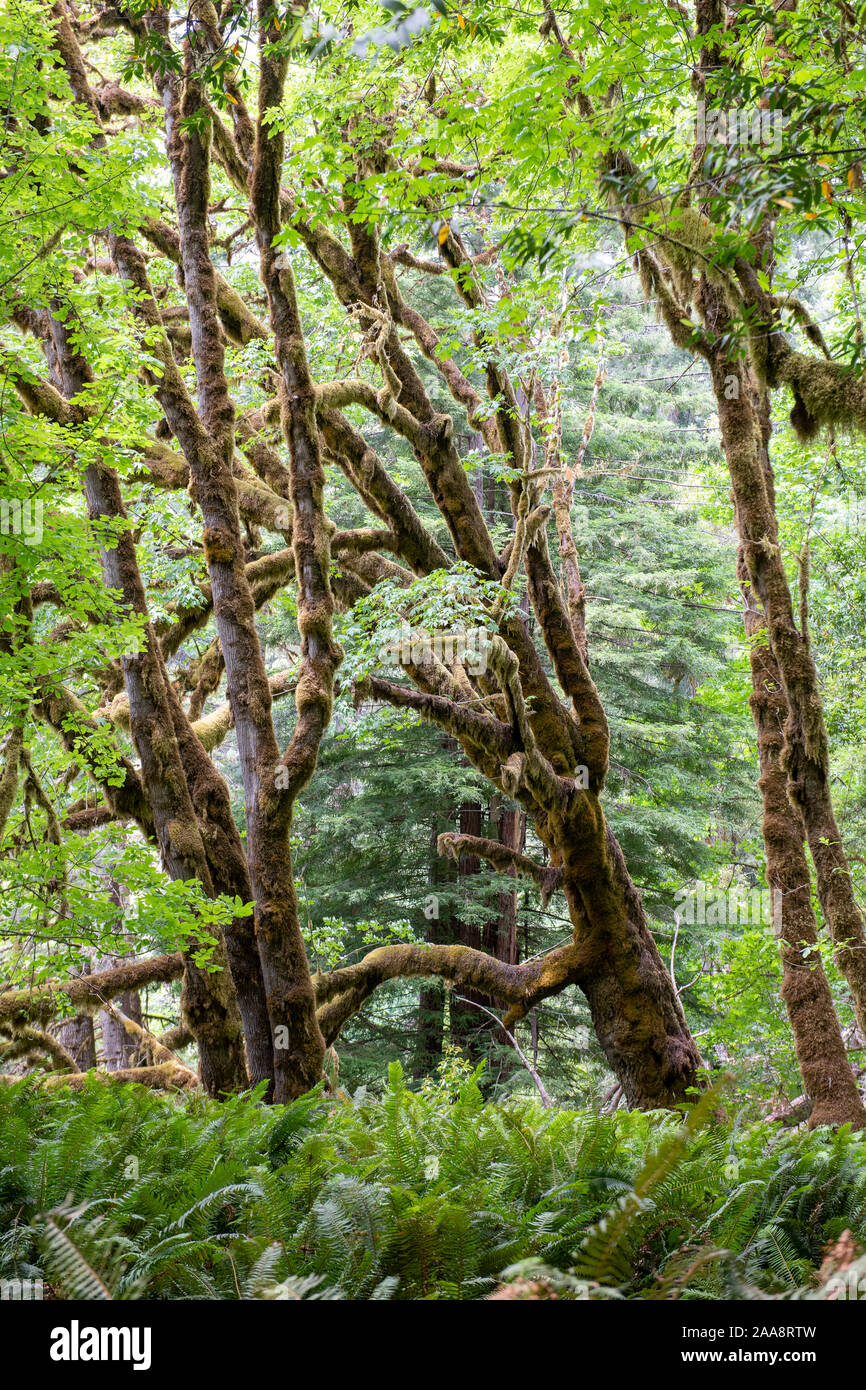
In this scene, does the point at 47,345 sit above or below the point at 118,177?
above

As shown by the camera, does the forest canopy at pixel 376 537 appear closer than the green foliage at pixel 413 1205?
No

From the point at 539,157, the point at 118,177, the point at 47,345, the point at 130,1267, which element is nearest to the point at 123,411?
the point at 47,345

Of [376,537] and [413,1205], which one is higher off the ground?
[376,537]

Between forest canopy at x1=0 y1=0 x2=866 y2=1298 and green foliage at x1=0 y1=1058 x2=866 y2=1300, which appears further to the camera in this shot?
forest canopy at x1=0 y1=0 x2=866 y2=1298

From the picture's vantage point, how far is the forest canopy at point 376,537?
12.0 feet

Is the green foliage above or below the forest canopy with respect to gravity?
below

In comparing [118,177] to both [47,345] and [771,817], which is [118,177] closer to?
[47,345]

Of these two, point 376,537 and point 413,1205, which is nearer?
point 413,1205

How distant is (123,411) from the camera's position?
6445 mm

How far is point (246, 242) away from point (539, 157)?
6476 mm

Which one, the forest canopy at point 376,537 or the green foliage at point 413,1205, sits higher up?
the forest canopy at point 376,537

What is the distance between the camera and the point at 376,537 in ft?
27.0

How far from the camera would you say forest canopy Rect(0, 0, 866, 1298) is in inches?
144
